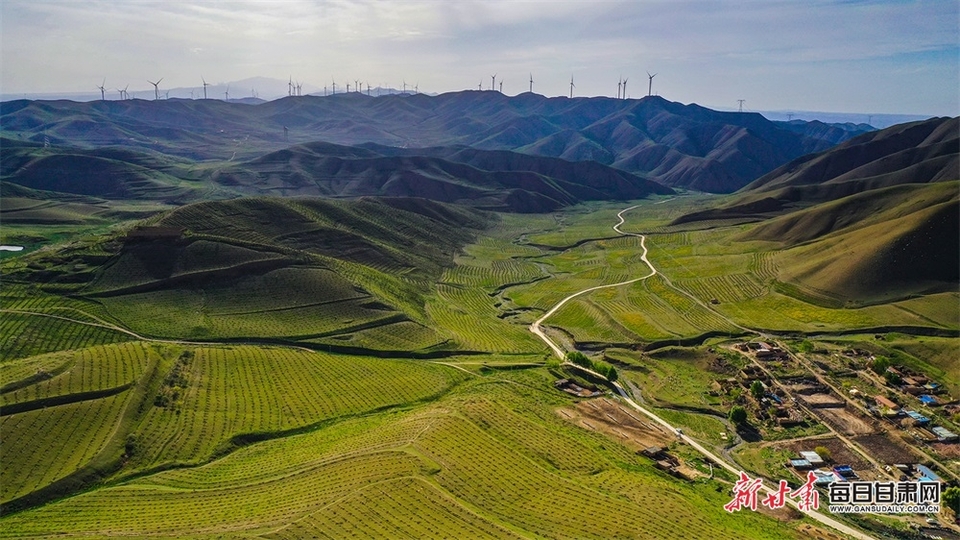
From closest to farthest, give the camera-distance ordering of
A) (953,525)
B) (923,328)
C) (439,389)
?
(953,525), (439,389), (923,328)

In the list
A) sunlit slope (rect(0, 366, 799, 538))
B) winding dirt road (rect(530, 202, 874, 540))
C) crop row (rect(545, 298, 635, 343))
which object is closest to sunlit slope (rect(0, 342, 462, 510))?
sunlit slope (rect(0, 366, 799, 538))

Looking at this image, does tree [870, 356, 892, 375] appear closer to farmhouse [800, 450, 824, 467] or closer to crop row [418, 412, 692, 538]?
farmhouse [800, 450, 824, 467]

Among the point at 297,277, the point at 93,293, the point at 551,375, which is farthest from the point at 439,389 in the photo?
the point at 93,293

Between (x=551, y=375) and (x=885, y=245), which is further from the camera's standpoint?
(x=885, y=245)

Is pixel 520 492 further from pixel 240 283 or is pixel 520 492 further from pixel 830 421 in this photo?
pixel 240 283

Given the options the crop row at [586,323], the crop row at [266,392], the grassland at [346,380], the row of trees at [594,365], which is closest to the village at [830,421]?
the grassland at [346,380]

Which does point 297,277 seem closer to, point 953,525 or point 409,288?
point 409,288

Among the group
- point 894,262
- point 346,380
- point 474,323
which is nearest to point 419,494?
point 346,380
